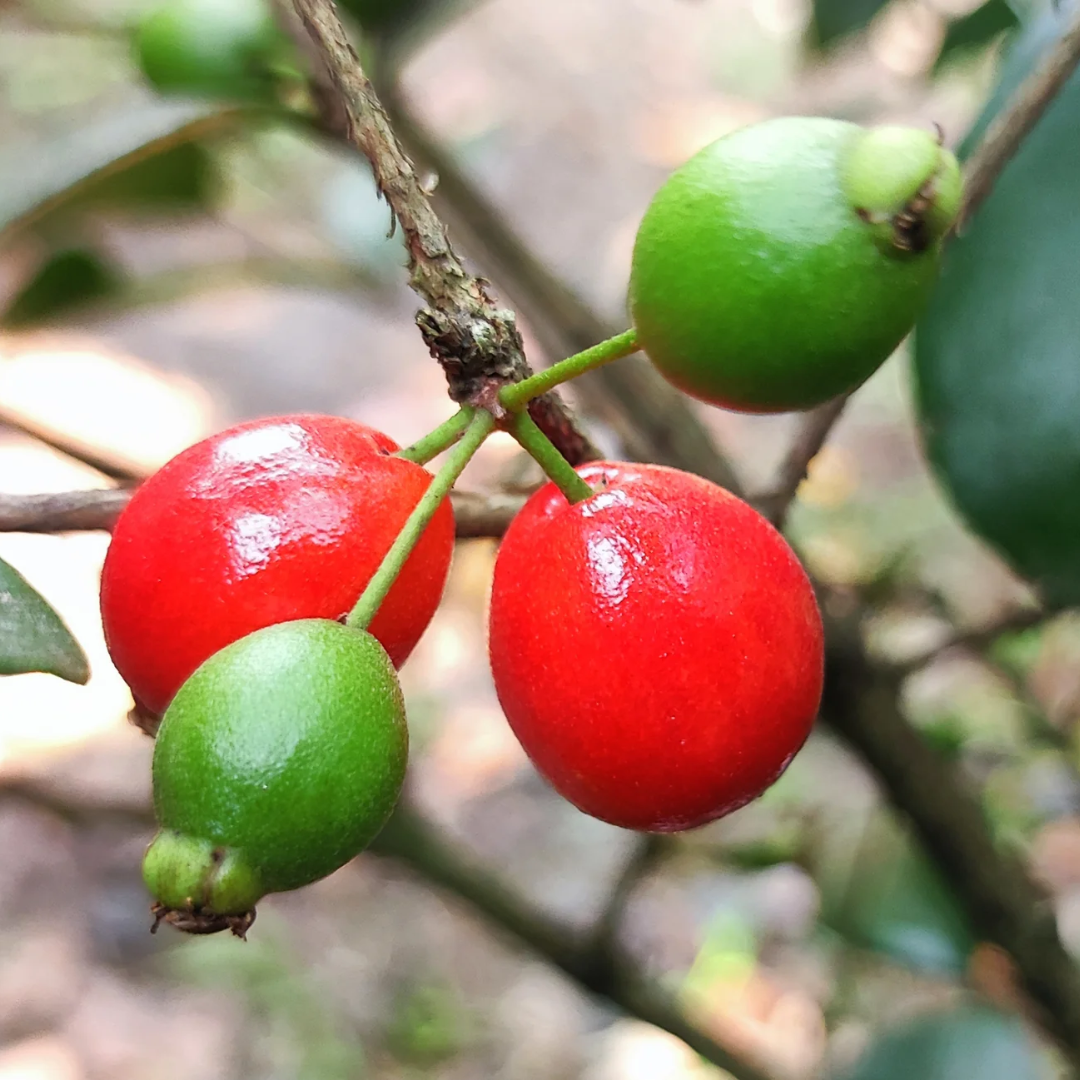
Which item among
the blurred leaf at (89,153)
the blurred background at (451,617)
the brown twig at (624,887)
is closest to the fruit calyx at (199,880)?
the blurred background at (451,617)

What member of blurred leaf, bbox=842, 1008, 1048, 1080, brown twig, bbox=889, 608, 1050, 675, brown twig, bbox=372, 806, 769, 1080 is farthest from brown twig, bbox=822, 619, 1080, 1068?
brown twig, bbox=372, 806, 769, 1080

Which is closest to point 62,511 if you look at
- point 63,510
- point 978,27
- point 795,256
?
point 63,510

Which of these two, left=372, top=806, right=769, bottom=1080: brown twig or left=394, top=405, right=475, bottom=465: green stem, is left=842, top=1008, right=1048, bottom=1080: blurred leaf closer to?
left=372, top=806, right=769, bottom=1080: brown twig

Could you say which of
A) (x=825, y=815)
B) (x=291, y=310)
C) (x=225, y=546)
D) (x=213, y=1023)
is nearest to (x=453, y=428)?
(x=225, y=546)

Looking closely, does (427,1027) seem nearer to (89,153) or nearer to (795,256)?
(89,153)

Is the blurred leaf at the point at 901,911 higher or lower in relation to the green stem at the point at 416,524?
lower

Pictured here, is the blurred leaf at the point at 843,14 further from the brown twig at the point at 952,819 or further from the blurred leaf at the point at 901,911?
the blurred leaf at the point at 901,911
